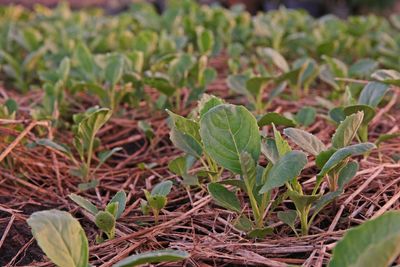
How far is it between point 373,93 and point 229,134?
559 millimetres

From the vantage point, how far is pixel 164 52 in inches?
91.4

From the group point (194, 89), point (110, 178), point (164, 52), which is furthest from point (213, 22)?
point (110, 178)

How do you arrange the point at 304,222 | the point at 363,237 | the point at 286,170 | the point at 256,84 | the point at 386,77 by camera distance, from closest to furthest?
the point at 363,237, the point at 286,170, the point at 304,222, the point at 386,77, the point at 256,84

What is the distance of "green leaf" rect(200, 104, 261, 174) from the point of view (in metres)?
1.15

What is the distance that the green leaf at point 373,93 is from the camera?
1.53 metres

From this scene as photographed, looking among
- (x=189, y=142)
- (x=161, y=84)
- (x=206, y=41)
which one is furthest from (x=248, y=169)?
(x=206, y=41)

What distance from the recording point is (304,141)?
123 centimetres

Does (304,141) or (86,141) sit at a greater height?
(304,141)

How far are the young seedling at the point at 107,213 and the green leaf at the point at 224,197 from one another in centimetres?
Result: 20

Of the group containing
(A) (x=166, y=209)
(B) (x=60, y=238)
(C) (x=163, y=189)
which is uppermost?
(B) (x=60, y=238)

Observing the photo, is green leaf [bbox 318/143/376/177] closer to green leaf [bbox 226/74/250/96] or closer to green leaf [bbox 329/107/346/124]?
green leaf [bbox 329/107/346/124]

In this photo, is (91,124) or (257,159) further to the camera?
(91,124)

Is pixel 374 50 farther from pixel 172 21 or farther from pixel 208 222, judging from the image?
pixel 208 222

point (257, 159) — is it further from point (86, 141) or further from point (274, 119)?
point (86, 141)
